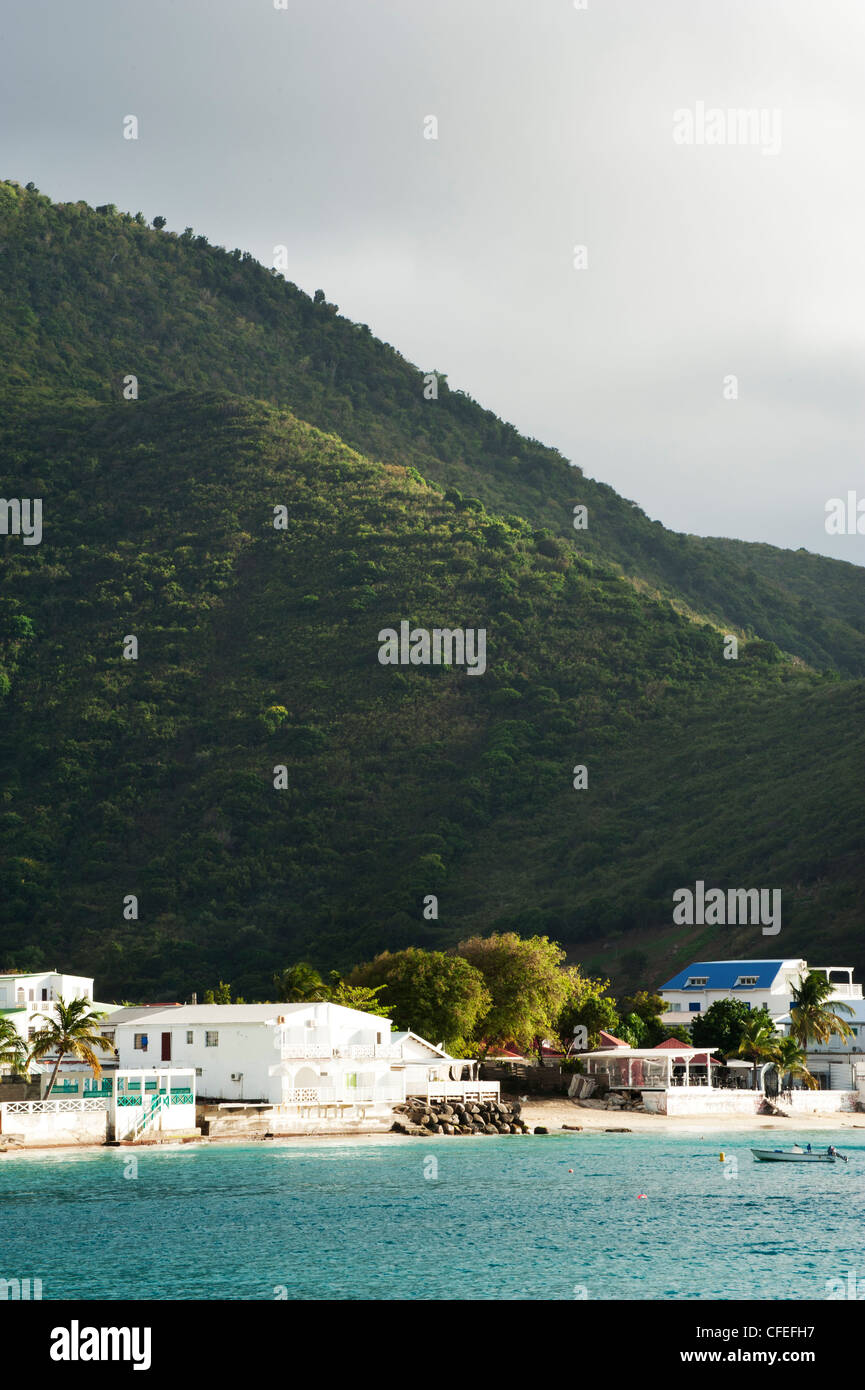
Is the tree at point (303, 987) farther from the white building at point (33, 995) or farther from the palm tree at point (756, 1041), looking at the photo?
Result: the palm tree at point (756, 1041)

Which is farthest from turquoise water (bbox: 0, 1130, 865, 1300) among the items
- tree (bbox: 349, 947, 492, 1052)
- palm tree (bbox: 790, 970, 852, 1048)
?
palm tree (bbox: 790, 970, 852, 1048)

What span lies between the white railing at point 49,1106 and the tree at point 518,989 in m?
26.2

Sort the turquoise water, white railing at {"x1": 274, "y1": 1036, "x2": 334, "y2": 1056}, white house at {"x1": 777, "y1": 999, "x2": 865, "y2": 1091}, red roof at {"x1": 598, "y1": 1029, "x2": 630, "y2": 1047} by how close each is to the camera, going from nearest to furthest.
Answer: the turquoise water, white railing at {"x1": 274, "y1": 1036, "x2": 334, "y2": 1056}, red roof at {"x1": 598, "y1": 1029, "x2": 630, "y2": 1047}, white house at {"x1": 777, "y1": 999, "x2": 865, "y2": 1091}

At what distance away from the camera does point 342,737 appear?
152 m

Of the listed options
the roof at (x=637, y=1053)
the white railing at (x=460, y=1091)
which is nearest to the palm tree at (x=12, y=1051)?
the white railing at (x=460, y=1091)

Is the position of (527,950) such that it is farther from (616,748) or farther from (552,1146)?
(616,748)

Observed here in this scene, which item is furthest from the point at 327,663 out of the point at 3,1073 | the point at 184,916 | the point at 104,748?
the point at 3,1073

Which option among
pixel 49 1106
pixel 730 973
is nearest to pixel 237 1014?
pixel 49 1106

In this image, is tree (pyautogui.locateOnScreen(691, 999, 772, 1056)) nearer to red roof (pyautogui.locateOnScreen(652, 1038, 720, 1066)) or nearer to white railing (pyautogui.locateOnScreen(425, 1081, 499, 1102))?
red roof (pyautogui.locateOnScreen(652, 1038, 720, 1066))

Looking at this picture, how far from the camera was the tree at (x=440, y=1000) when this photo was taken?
7481cm

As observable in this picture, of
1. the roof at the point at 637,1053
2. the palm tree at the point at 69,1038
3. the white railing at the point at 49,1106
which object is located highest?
the palm tree at the point at 69,1038

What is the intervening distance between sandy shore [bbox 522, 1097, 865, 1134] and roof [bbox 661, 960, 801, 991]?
46.6 ft

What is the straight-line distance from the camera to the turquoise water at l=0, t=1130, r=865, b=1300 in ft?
107

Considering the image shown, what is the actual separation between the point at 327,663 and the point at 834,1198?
117754mm
